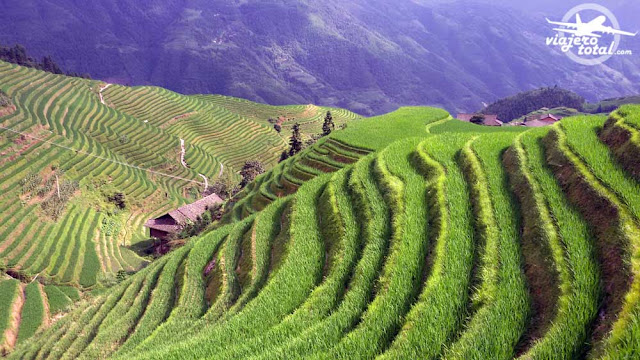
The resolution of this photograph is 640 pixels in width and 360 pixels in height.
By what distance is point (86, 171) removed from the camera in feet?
170

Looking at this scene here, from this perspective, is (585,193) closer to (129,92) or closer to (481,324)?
(481,324)

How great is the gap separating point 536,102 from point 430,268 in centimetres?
16643

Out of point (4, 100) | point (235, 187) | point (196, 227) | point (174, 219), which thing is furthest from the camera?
point (235, 187)

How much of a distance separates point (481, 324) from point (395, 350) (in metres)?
1.50

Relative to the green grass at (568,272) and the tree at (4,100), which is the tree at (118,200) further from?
the green grass at (568,272)

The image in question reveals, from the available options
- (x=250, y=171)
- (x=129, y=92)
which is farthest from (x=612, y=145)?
(x=129, y=92)

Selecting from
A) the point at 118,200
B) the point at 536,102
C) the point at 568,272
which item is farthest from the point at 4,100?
the point at 536,102

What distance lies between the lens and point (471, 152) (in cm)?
1318

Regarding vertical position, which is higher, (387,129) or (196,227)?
(387,129)

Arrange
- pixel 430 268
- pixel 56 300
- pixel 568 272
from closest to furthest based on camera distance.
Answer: pixel 568 272, pixel 430 268, pixel 56 300

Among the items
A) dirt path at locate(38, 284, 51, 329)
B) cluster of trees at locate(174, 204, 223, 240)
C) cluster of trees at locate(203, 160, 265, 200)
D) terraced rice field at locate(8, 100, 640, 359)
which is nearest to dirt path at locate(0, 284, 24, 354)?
dirt path at locate(38, 284, 51, 329)

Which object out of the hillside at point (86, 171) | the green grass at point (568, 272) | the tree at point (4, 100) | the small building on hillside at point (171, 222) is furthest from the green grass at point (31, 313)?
the tree at point (4, 100)

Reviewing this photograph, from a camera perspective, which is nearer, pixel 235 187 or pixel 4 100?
pixel 4 100

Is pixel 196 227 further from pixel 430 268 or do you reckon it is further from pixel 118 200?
pixel 430 268
